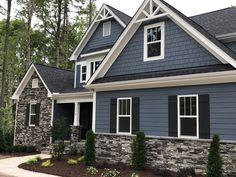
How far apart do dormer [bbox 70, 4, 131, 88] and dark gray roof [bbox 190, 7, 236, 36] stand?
183 inches

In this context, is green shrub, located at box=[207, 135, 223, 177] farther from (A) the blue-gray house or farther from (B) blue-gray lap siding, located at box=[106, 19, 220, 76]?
(B) blue-gray lap siding, located at box=[106, 19, 220, 76]

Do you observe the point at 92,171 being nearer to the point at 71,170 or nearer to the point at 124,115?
the point at 71,170

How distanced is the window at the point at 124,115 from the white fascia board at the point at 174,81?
596mm

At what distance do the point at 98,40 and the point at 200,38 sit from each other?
31.6 ft

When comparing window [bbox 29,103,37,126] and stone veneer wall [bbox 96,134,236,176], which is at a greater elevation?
window [bbox 29,103,37,126]

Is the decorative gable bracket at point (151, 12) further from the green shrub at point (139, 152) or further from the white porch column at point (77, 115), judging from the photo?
the white porch column at point (77, 115)

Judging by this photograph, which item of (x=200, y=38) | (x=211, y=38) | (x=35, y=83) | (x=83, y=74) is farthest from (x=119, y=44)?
(x=35, y=83)

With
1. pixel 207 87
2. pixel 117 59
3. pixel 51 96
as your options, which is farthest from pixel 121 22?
pixel 207 87

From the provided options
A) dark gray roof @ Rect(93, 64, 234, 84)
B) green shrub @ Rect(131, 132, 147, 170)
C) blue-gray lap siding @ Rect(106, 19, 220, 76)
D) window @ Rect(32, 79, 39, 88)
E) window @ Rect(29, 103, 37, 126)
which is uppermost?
blue-gray lap siding @ Rect(106, 19, 220, 76)

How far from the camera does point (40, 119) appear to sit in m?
18.3

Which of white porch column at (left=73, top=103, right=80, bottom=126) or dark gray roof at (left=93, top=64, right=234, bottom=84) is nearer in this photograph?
dark gray roof at (left=93, top=64, right=234, bottom=84)

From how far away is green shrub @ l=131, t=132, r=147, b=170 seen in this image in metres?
10.6

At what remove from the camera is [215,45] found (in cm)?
978

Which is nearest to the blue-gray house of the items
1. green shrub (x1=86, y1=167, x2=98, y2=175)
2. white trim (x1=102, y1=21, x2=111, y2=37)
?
green shrub (x1=86, y1=167, x2=98, y2=175)
